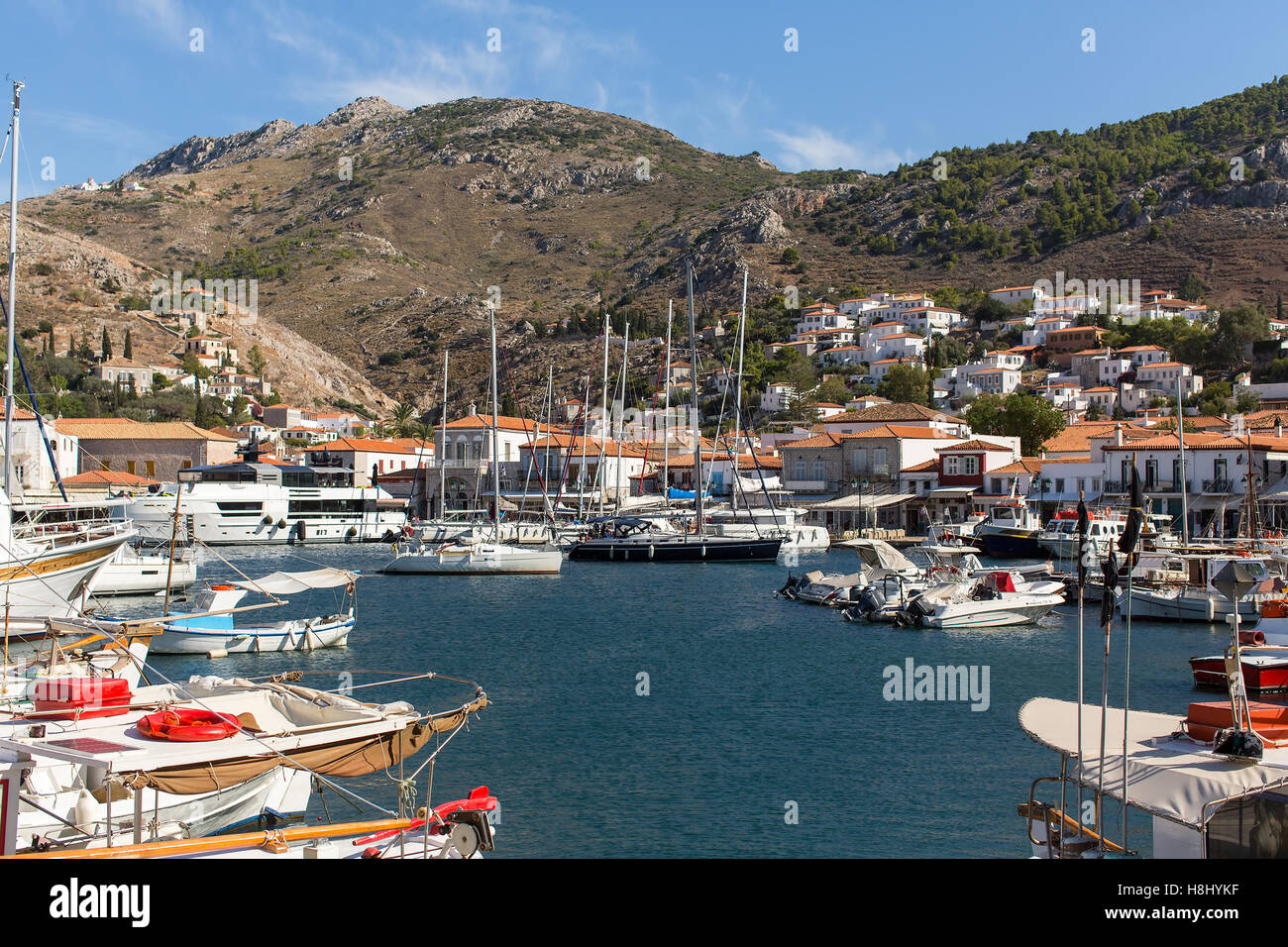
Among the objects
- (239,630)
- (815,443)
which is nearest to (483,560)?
(239,630)

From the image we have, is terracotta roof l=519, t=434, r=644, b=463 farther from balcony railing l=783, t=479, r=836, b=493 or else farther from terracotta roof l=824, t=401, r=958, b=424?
terracotta roof l=824, t=401, r=958, b=424

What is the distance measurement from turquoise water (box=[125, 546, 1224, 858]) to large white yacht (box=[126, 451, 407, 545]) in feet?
92.7

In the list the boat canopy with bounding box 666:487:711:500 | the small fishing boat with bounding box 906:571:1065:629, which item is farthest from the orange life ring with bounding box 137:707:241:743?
the boat canopy with bounding box 666:487:711:500

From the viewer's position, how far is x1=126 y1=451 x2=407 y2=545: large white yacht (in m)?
65.4

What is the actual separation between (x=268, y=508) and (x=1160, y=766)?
66.6m

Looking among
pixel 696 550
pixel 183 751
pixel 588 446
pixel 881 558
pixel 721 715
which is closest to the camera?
pixel 183 751

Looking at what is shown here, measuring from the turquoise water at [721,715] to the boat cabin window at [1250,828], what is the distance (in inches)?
207

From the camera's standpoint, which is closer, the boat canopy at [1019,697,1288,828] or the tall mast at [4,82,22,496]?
the boat canopy at [1019,697,1288,828]

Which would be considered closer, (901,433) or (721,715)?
(721,715)

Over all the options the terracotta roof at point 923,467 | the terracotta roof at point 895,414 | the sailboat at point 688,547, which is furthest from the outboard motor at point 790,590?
the terracotta roof at point 895,414

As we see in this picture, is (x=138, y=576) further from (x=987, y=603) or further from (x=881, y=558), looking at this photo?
(x=987, y=603)

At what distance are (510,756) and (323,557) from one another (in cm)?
4240

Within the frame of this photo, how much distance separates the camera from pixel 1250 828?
7883 millimetres
